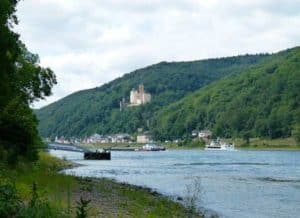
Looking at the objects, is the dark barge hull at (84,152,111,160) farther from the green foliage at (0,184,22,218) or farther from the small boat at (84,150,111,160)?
the green foliage at (0,184,22,218)

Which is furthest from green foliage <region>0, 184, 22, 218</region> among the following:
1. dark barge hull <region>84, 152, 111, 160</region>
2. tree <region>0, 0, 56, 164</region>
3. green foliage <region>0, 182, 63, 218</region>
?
dark barge hull <region>84, 152, 111, 160</region>

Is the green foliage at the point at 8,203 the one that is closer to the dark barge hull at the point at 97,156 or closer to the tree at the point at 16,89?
the tree at the point at 16,89

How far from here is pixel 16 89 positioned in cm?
4475

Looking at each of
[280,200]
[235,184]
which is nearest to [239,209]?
[280,200]

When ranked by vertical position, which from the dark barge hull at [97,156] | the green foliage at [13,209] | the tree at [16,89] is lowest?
the green foliage at [13,209]

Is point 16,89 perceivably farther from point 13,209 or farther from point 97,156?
point 97,156

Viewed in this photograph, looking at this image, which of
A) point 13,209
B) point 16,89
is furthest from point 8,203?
point 16,89

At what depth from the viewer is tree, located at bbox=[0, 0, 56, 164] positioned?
30.4m

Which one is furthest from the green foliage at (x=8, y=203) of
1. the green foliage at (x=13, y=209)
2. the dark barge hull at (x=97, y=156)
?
the dark barge hull at (x=97, y=156)

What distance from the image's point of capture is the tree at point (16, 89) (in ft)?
99.8

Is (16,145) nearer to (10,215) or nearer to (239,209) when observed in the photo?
(239,209)

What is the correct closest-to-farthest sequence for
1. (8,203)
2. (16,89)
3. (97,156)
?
1. (8,203)
2. (16,89)
3. (97,156)

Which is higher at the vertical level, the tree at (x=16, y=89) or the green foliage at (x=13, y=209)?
the tree at (x=16, y=89)

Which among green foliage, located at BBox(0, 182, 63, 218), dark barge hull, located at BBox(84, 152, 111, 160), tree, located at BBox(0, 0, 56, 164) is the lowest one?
green foliage, located at BBox(0, 182, 63, 218)
